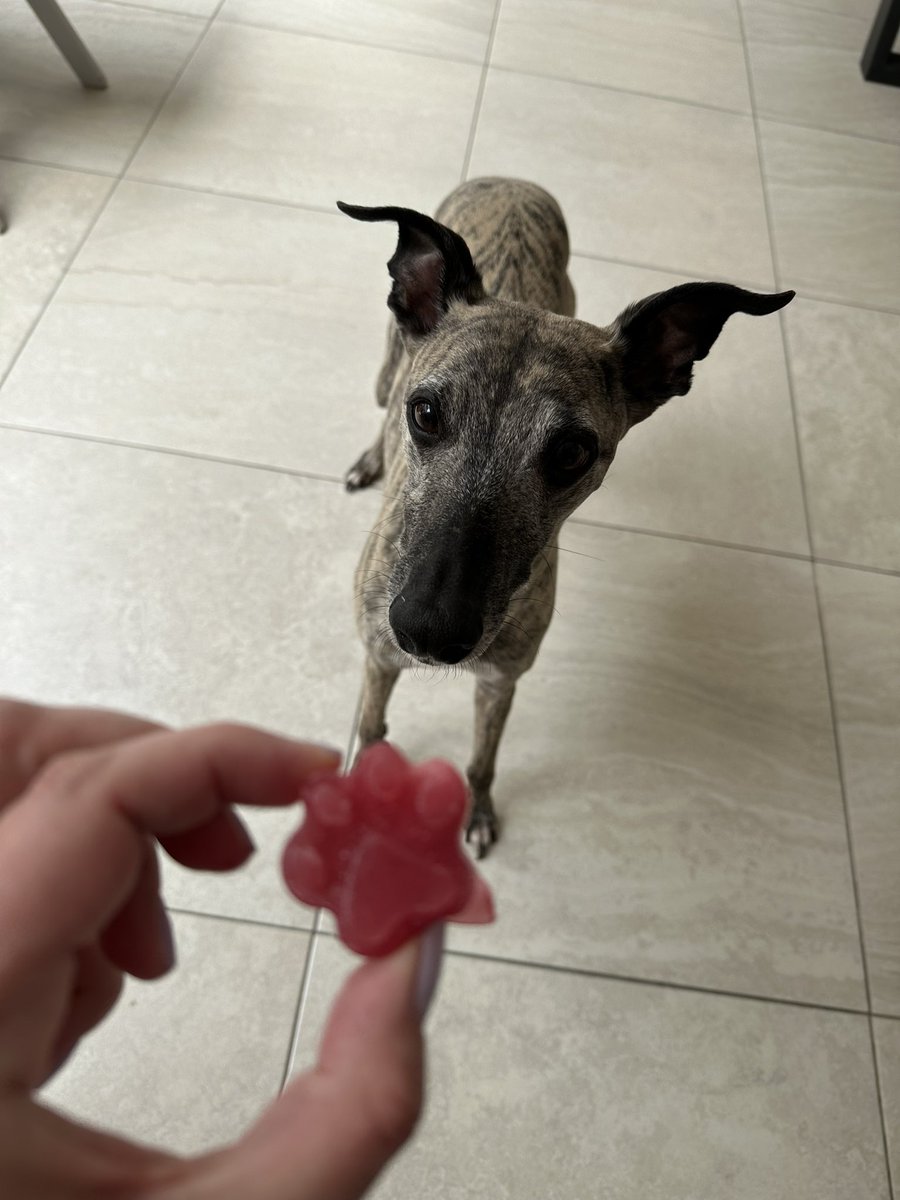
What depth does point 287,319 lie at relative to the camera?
261 cm

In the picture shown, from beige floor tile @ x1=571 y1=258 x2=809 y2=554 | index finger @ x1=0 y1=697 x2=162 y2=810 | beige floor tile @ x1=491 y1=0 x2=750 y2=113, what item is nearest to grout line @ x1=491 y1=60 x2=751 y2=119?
beige floor tile @ x1=491 y1=0 x2=750 y2=113

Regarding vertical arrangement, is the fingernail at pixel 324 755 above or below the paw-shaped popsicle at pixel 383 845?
above

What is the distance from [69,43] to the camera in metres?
2.95

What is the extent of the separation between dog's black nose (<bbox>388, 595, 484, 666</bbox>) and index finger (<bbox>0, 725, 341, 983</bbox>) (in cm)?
51

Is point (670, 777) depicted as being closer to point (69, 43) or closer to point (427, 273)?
point (427, 273)

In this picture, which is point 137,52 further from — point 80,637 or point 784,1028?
point 784,1028

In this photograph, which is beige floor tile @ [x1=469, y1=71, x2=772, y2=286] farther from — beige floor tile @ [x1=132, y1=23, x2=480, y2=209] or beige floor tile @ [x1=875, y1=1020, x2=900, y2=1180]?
beige floor tile @ [x1=875, y1=1020, x2=900, y2=1180]

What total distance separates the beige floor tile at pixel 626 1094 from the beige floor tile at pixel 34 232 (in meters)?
2.14

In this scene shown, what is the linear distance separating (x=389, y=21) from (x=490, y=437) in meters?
3.32

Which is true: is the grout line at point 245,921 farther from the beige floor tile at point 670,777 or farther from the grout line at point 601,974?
the beige floor tile at point 670,777

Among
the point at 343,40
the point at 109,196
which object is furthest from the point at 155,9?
the point at 109,196

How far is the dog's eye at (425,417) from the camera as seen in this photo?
1.30m

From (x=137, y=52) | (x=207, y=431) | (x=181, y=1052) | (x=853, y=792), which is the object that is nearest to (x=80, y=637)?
(x=207, y=431)

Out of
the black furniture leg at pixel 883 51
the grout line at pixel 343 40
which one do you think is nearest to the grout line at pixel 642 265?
the grout line at pixel 343 40
